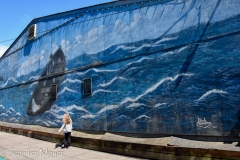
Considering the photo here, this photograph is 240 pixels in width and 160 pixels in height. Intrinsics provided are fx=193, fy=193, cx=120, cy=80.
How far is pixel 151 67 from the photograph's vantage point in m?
8.49

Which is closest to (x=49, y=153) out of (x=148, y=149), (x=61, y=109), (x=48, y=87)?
(x=148, y=149)

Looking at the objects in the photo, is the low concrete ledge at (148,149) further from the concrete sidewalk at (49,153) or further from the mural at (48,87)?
the mural at (48,87)

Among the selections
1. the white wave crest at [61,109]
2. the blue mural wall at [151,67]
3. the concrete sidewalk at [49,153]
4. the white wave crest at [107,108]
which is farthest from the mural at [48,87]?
the concrete sidewalk at [49,153]

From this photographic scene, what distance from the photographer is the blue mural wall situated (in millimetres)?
6898

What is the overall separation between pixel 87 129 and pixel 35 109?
6.26 meters

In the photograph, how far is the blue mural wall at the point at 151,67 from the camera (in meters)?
6.90

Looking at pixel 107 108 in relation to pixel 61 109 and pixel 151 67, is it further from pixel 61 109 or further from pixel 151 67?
pixel 61 109

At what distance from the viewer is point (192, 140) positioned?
714cm

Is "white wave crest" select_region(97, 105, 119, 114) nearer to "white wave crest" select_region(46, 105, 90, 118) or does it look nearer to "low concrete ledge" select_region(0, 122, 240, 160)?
"white wave crest" select_region(46, 105, 90, 118)

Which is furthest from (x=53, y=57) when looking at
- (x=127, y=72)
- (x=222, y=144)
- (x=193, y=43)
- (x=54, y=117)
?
(x=222, y=144)

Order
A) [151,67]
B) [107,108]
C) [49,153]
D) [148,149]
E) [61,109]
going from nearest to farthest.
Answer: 1. [148,149]
2. [49,153]
3. [151,67]
4. [107,108]
5. [61,109]

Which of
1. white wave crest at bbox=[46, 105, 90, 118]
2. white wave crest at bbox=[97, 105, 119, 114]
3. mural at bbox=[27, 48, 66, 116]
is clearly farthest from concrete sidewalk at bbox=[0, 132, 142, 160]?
mural at bbox=[27, 48, 66, 116]

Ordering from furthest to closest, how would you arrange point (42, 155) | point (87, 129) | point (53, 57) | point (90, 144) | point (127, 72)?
point (53, 57) < point (87, 129) < point (127, 72) < point (90, 144) < point (42, 155)

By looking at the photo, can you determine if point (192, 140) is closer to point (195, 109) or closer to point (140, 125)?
point (195, 109)
